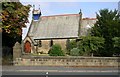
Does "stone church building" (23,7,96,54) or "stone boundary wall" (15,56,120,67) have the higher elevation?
"stone church building" (23,7,96,54)

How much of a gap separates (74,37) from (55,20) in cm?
599

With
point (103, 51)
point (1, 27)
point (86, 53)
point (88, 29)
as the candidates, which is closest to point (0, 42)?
point (1, 27)

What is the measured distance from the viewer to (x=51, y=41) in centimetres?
5178

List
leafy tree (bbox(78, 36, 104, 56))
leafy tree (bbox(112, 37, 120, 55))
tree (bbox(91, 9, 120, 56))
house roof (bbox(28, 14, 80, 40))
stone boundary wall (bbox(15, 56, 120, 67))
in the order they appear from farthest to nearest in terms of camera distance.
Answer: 1. house roof (bbox(28, 14, 80, 40))
2. tree (bbox(91, 9, 120, 56))
3. leafy tree (bbox(78, 36, 104, 56))
4. leafy tree (bbox(112, 37, 120, 55))
5. stone boundary wall (bbox(15, 56, 120, 67))

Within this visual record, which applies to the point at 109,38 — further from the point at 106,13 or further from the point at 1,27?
the point at 1,27

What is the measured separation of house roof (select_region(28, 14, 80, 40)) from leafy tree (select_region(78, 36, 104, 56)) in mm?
11732

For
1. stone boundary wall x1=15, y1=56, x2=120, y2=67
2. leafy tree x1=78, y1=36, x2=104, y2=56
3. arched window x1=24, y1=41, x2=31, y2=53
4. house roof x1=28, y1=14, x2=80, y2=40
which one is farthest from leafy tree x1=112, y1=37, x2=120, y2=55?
arched window x1=24, y1=41, x2=31, y2=53

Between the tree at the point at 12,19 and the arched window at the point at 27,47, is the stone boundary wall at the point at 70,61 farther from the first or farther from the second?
the arched window at the point at 27,47

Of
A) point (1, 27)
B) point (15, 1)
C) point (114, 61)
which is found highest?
point (15, 1)

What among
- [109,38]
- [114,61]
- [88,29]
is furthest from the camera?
[88,29]

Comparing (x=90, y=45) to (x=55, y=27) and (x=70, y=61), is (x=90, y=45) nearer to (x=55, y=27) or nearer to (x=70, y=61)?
(x=70, y=61)

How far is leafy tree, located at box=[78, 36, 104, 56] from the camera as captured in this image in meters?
37.6

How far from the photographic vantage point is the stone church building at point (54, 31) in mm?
51062

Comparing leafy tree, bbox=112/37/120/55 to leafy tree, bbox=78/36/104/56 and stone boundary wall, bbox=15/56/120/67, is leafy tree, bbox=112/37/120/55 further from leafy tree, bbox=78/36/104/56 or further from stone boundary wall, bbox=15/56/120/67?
stone boundary wall, bbox=15/56/120/67
